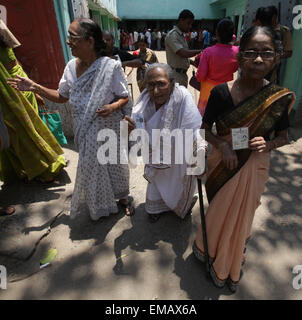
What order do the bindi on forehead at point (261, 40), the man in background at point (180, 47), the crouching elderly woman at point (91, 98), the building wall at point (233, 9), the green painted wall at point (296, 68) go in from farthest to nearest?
1. the building wall at point (233, 9)
2. the green painted wall at point (296, 68)
3. the man in background at point (180, 47)
4. the crouching elderly woman at point (91, 98)
5. the bindi on forehead at point (261, 40)

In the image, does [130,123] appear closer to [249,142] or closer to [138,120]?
[138,120]

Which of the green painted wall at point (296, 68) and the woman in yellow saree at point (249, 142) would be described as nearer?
the woman in yellow saree at point (249, 142)

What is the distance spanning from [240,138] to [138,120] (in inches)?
35.7

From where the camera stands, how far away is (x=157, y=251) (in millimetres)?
2227

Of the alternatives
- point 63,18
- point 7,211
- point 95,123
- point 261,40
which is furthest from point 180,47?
point 7,211

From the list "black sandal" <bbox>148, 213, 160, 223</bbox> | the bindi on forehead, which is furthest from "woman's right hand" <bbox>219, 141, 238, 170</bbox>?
"black sandal" <bbox>148, 213, 160, 223</bbox>

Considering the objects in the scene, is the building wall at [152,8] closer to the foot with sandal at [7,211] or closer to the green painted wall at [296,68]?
the green painted wall at [296,68]

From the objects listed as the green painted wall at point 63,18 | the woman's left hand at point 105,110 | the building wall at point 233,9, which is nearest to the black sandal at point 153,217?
the woman's left hand at point 105,110

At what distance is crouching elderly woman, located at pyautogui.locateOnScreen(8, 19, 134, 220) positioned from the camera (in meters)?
1.93

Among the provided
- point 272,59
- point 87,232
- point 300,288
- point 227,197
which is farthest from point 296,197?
point 87,232

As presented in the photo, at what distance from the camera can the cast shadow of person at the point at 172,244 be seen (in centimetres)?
188

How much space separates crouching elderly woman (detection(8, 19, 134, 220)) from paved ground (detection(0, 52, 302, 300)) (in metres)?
0.36

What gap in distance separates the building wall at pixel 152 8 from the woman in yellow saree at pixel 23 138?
2317 centimetres
